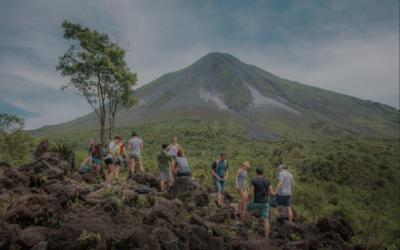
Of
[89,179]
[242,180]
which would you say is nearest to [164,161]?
[242,180]

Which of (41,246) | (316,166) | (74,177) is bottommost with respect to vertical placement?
(316,166)

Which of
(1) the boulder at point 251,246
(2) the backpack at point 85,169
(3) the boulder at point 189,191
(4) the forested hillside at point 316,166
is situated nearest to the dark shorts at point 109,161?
(3) the boulder at point 189,191

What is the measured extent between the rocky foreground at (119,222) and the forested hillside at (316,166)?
2.42 meters

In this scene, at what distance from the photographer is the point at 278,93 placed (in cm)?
7544

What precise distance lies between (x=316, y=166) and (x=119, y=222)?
26369 mm

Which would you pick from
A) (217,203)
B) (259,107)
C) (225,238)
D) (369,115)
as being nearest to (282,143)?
(259,107)

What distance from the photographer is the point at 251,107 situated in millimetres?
63250

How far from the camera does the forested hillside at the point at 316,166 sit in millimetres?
13734

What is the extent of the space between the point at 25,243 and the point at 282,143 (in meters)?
37.0

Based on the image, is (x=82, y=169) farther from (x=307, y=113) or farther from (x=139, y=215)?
(x=307, y=113)

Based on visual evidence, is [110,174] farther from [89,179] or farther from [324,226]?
[324,226]

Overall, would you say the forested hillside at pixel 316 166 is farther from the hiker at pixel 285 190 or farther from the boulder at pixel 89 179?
the boulder at pixel 89 179

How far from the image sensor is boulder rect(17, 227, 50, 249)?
10.2 feet

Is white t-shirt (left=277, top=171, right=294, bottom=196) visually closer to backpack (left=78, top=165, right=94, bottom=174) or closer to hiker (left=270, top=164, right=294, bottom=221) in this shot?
hiker (left=270, top=164, right=294, bottom=221)
